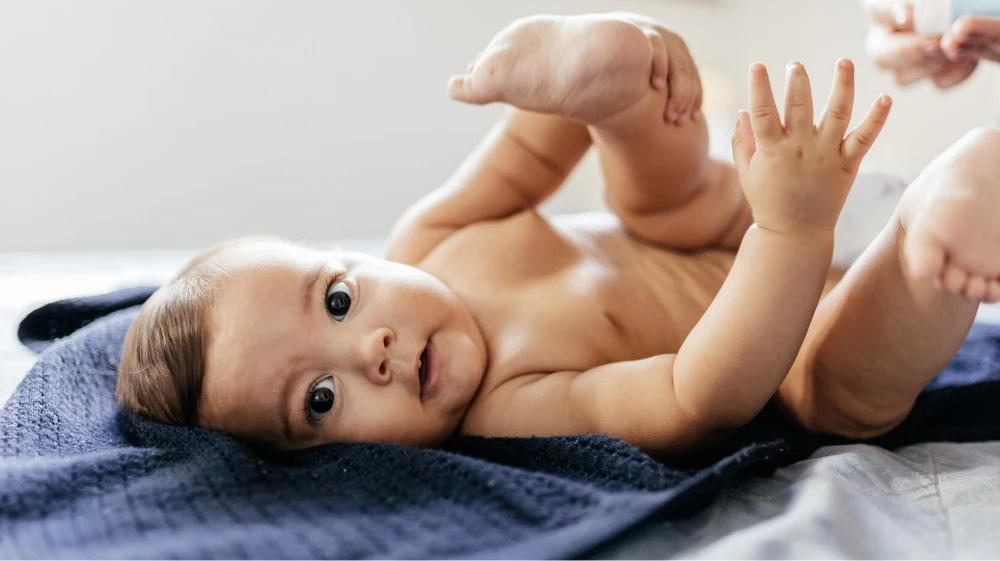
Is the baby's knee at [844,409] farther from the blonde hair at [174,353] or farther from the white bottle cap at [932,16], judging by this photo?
the blonde hair at [174,353]

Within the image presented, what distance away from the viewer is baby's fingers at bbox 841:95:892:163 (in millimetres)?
607

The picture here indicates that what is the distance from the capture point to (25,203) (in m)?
1.90

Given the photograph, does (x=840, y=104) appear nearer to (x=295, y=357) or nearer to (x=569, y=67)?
(x=569, y=67)

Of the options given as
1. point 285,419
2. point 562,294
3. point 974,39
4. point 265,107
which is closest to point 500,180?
point 562,294

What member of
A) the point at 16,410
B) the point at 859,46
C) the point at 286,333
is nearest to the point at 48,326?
the point at 16,410

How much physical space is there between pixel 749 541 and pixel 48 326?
954mm

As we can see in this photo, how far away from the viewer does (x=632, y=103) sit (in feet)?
2.74

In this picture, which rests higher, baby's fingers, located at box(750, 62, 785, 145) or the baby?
A: baby's fingers, located at box(750, 62, 785, 145)

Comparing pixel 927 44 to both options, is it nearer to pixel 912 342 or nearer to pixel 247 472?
pixel 912 342

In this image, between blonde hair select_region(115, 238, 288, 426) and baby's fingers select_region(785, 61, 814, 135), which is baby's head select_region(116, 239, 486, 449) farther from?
baby's fingers select_region(785, 61, 814, 135)

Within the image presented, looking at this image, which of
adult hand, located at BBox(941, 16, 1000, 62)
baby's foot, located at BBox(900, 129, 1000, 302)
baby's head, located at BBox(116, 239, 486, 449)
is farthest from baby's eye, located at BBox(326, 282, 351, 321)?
adult hand, located at BBox(941, 16, 1000, 62)

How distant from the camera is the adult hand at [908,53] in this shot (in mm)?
902

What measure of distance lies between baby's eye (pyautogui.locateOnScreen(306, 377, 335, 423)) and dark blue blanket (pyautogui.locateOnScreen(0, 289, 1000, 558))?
0.16 feet

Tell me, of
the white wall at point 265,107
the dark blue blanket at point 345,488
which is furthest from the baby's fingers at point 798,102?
the white wall at point 265,107
